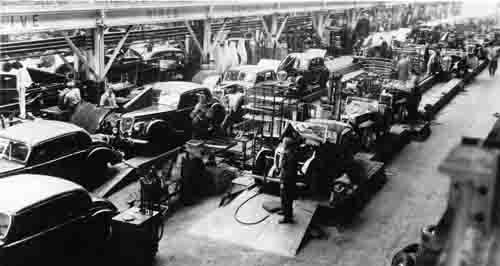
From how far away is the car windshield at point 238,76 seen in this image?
19.0m

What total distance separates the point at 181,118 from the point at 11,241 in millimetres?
7791

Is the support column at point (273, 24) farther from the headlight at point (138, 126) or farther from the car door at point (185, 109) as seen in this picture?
the headlight at point (138, 126)

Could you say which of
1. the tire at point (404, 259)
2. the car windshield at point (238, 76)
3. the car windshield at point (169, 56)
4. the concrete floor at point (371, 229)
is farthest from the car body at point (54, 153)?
the car windshield at point (169, 56)

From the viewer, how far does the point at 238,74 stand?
19344 millimetres

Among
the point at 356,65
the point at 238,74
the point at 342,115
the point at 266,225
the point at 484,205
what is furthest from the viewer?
the point at 356,65

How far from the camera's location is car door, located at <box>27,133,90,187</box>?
33.2 ft

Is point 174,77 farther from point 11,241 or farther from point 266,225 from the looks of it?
point 11,241

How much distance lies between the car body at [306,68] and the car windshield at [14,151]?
1207 centimetres

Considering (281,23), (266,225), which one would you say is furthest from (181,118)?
(281,23)

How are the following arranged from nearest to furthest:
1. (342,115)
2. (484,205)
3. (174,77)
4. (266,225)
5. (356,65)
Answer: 1. (484,205)
2. (266,225)
3. (342,115)
4. (174,77)
5. (356,65)

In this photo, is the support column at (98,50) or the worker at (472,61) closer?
the support column at (98,50)

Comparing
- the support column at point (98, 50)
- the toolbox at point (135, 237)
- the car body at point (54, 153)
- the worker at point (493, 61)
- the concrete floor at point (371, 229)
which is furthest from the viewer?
the worker at point (493, 61)

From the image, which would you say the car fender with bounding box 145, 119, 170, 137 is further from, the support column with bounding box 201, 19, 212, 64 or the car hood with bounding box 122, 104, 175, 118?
the support column with bounding box 201, 19, 212, 64

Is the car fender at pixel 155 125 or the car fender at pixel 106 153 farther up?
the car fender at pixel 155 125
